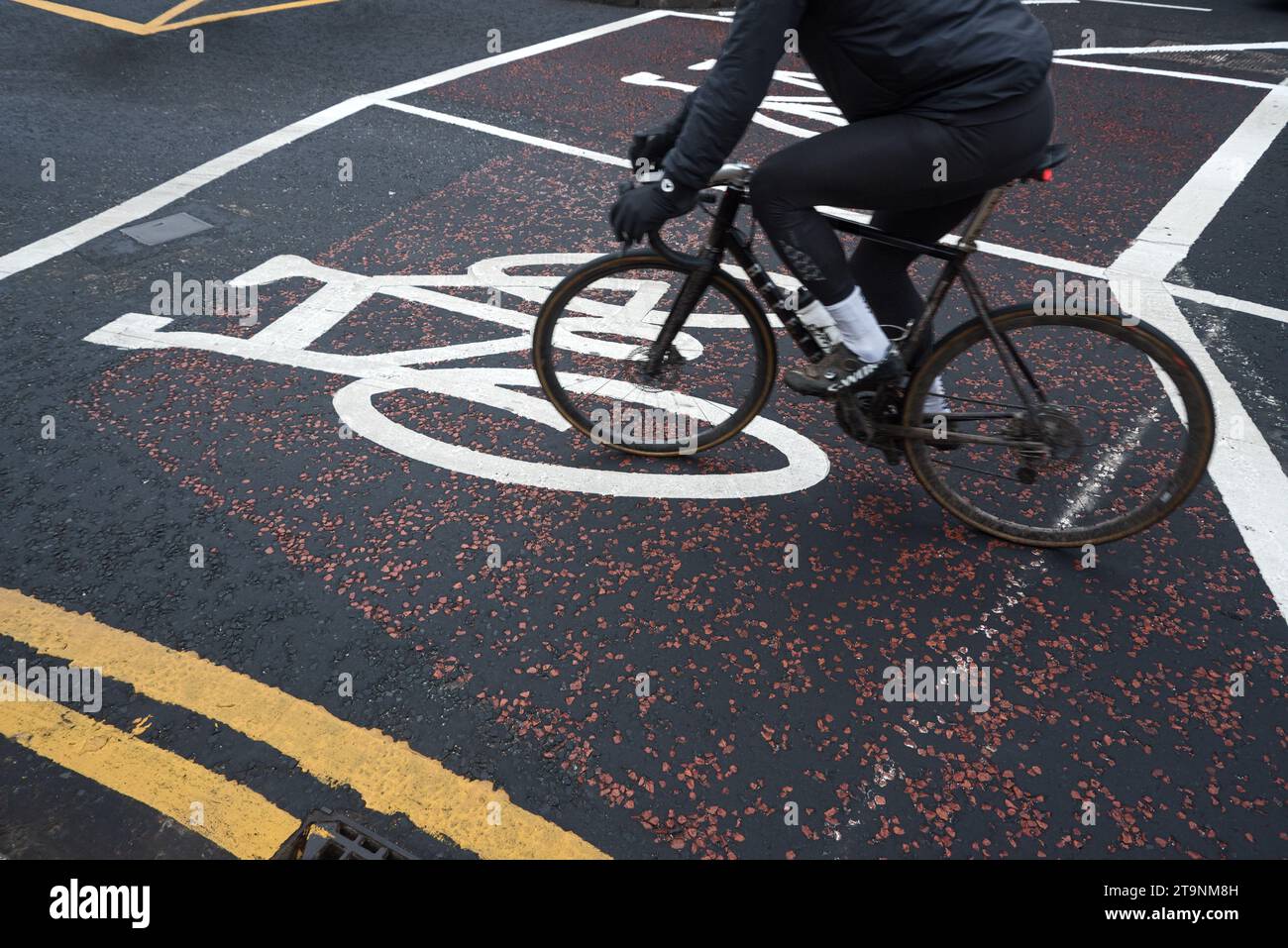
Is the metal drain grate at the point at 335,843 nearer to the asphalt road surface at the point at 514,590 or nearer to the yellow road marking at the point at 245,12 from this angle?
the asphalt road surface at the point at 514,590

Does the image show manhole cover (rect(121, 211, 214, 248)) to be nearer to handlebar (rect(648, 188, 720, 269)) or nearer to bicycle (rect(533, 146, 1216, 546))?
bicycle (rect(533, 146, 1216, 546))

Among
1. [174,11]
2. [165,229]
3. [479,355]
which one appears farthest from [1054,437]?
[174,11]

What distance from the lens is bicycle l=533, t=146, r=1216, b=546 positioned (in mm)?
3135

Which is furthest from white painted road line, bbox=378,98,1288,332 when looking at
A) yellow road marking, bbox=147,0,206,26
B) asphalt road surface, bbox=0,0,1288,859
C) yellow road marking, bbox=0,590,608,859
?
yellow road marking, bbox=147,0,206,26

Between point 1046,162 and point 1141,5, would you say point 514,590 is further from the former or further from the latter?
point 1141,5

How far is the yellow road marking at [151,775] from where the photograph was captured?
7.93ft

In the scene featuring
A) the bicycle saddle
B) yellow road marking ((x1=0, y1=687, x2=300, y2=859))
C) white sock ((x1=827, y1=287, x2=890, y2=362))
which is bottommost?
yellow road marking ((x1=0, y1=687, x2=300, y2=859))

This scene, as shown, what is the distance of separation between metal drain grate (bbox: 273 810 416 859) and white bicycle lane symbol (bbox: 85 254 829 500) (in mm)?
1558

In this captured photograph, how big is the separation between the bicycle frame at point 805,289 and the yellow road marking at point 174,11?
8.81m

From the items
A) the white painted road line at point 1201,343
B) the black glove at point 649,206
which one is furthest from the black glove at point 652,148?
the white painted road line at point 1201,343

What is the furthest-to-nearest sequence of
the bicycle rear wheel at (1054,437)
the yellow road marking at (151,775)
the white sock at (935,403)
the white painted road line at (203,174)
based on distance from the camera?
the white painted road line at (203,174), the white sock at (935,403), the bicycle rear wheel at (1054,437), the yellow road marking at (151,775)

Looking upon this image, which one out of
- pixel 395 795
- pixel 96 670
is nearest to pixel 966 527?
pixel 395 795

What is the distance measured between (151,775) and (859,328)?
251 centimetres

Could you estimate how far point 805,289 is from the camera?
10.4 feet
